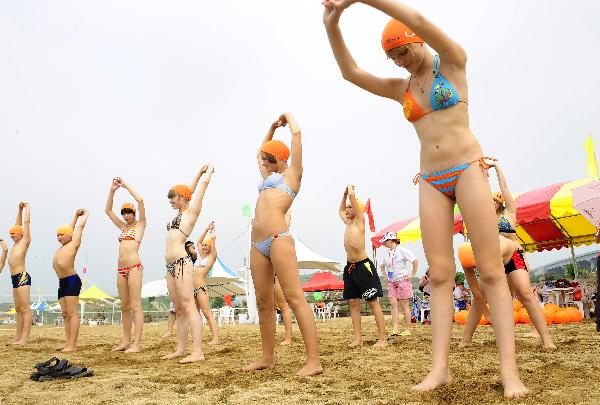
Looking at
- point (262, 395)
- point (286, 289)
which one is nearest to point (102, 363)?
point (286, 289)

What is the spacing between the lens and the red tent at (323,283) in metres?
24.8

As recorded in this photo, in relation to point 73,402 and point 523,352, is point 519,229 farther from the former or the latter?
point 73,402

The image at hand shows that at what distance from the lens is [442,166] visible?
2.86m

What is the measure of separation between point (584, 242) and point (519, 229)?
189 centimetres

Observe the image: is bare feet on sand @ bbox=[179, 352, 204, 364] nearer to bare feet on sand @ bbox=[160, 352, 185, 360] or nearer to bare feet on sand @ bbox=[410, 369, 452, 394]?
bare feet on sand @ bbox=[160, 352, 185, 360]

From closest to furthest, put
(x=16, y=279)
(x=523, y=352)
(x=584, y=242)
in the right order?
(x=523, y=352) < (x=16, y=279) < (x=584, y=242)

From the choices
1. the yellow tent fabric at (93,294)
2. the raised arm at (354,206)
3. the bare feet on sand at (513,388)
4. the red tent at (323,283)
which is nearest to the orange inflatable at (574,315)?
the raised arm at (354,206)

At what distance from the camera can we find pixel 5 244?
9.68 m

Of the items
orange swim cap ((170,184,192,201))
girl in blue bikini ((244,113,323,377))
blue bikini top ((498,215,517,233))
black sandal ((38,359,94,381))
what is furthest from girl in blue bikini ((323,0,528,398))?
orange swim cap ((170,184,192,201))

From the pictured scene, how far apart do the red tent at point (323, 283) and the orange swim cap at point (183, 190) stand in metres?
19.2

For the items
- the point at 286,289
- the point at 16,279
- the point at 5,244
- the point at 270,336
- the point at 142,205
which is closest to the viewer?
the point at 286,289

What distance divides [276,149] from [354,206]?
2.40 m

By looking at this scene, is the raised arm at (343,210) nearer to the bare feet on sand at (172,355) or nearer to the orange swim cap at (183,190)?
the orange swim cap at (183,190)

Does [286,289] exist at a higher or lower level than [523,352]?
higher
